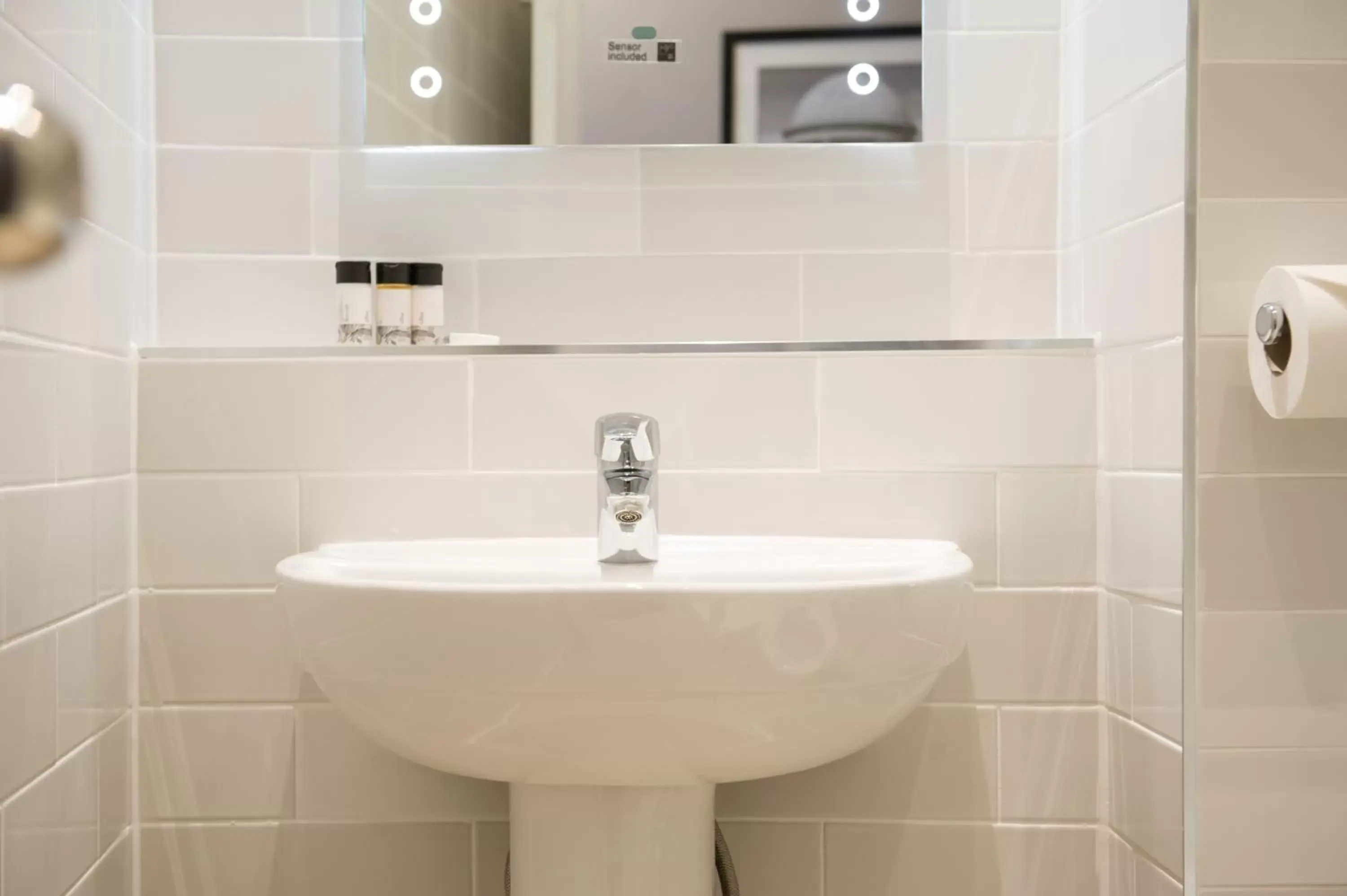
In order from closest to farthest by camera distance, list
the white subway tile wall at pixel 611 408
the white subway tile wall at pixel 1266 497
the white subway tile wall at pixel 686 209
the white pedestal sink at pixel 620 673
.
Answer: the white pedestal sink at pixel 620 673, the white subway tile wall at pixel 1266 497, the white subway tile wall at pixel 611 408, the white subway tile wall at pixel 686 209

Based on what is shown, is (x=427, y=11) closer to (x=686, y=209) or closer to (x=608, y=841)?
(x=686, y=209)

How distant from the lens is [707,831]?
1.02 m

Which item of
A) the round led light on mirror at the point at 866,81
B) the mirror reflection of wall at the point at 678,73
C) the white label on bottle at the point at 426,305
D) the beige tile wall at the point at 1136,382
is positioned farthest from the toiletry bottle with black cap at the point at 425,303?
the beige tile wall at the point at 1136,382

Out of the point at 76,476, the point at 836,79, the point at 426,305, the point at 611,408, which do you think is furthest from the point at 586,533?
the point at 836,79

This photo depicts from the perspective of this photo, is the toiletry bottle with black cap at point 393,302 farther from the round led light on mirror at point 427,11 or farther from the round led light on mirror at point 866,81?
the round led light on mirror at point 866,81

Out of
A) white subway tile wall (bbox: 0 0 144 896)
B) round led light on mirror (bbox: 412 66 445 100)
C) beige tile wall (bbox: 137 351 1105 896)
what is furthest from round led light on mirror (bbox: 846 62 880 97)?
white subway tile wall (bbox: 0 0 144 896)

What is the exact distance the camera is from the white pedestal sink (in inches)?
31.7

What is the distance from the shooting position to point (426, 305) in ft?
3.92

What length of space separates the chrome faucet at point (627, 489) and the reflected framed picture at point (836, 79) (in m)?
0.47

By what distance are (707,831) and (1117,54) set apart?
84 centimetres

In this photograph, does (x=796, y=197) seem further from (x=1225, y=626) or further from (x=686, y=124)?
(x=1225, y=626)

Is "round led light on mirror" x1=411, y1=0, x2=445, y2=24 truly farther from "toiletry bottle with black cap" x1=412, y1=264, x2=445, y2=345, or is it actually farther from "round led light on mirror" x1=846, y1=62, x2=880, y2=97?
"round led light on mirror" x1=846, y1=62, x2=880, y2=97

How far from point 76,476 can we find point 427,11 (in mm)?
644

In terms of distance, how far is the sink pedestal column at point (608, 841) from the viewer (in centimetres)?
96
